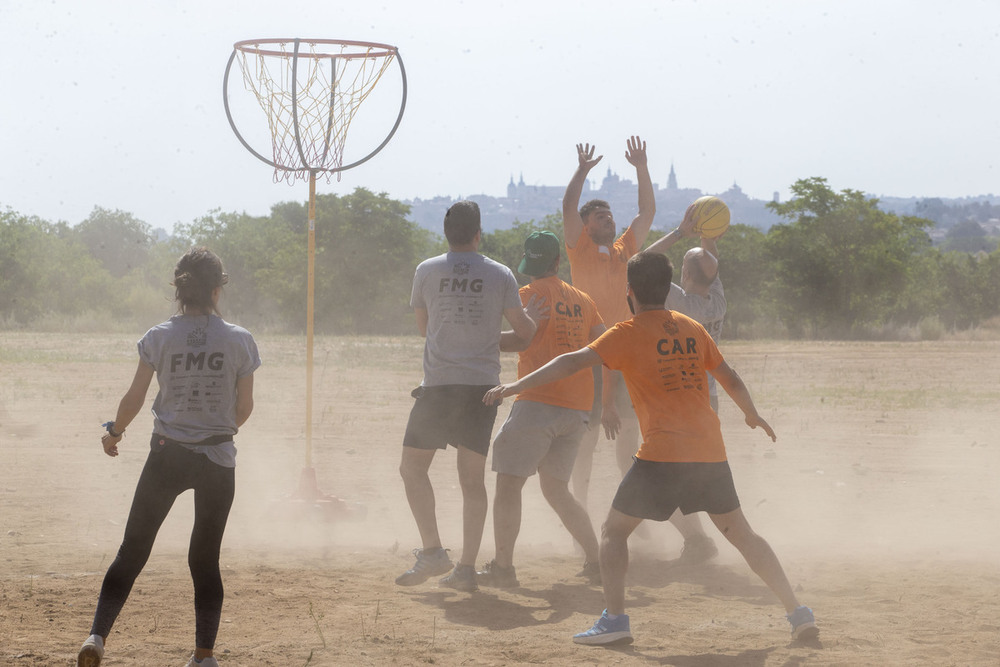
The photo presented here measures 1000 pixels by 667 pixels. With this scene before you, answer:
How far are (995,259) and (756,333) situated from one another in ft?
51.6

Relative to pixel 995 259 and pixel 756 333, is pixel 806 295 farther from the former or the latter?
pixel 995 259

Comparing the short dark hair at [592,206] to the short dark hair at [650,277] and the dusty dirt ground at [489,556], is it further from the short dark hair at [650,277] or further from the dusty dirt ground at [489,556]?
the dusty dirt ground at [489,556]

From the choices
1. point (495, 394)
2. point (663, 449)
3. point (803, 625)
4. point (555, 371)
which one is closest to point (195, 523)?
point (495, 394)

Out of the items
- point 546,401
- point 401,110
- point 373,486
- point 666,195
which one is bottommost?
point 373,486

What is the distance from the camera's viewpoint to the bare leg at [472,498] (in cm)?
585

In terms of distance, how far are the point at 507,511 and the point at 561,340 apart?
0.94m

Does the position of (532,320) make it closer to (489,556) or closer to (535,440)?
(535,440)

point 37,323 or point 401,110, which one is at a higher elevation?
point 401,110

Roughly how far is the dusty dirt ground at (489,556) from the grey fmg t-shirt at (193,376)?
3.40 ft

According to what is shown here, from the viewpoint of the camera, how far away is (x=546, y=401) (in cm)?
584

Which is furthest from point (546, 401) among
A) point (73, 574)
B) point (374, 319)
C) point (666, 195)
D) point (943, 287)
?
point (666, 195)

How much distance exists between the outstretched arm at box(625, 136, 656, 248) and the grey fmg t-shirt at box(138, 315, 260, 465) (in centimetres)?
313

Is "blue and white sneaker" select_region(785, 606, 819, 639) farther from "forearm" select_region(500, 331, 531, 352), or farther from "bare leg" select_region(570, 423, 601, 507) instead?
"bare leg" select_region(570, 423, 601, 507)

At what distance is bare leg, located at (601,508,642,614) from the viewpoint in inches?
191
